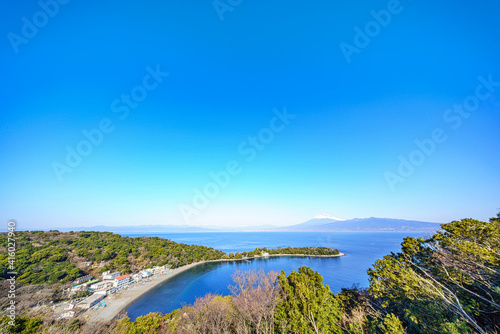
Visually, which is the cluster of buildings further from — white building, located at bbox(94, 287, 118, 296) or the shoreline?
the shoreline

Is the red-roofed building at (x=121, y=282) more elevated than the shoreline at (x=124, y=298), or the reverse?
the red-roofed building at (x=121, y=282)

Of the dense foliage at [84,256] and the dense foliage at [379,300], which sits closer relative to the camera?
the dense foliage at [379,300]

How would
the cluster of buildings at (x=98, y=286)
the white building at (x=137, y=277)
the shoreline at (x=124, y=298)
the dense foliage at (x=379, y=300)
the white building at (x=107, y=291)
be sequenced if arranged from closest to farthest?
the dense foliage at (x=379, y=300), the shoreline at (x=124, y=298), the cluster of buildings at (x=98, y=286), the white building at (x=107, y=291), the white building at (x=137, y=277)

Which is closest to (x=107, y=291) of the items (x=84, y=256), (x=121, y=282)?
(x=121, y=282)

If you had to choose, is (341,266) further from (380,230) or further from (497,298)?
(380,230)

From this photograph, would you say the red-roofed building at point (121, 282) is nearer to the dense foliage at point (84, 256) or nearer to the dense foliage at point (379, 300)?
the dense foliage at point (84, 256)

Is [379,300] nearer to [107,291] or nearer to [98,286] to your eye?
[107,291]

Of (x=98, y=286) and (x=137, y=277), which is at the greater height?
(x=98, y=286)

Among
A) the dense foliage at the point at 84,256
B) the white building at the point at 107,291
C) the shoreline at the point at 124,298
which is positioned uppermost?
the dense foliage at the point at 84,256

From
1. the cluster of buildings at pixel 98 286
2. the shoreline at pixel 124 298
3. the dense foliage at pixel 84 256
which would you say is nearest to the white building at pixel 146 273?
the cluster of buildings at pixel 98 286
